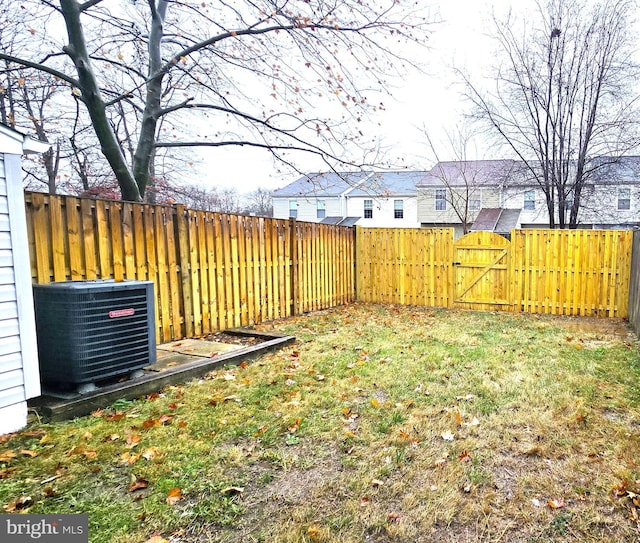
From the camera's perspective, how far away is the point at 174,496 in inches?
82.4

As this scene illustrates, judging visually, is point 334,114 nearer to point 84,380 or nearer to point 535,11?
point 84,380

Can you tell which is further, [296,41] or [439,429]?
[296,41]

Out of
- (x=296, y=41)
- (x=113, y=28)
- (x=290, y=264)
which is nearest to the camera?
(x=296, y=41)

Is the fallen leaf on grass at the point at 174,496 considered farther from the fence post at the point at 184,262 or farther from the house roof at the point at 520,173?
the house roof at the point at 520,173

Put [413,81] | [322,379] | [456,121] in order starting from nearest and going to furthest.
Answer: [322,379], [413,81], [456,121]

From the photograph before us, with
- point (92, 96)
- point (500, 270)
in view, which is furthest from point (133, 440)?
point (500, 270)

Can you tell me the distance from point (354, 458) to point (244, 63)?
6.25 metres

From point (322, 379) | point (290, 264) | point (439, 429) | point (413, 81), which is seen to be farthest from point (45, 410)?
point (413, 81)

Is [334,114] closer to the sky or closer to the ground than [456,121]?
closer to the ground

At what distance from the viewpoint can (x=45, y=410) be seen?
295 centimetres

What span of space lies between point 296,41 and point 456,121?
10061 mm

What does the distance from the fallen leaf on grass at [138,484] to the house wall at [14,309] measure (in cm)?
127

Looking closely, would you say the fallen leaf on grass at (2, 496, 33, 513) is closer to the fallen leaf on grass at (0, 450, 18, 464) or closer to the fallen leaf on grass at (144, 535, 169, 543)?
the fallen leaf on grass at (0, 450, 18, 464)

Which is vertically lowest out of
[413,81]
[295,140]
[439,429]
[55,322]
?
[439,429]
